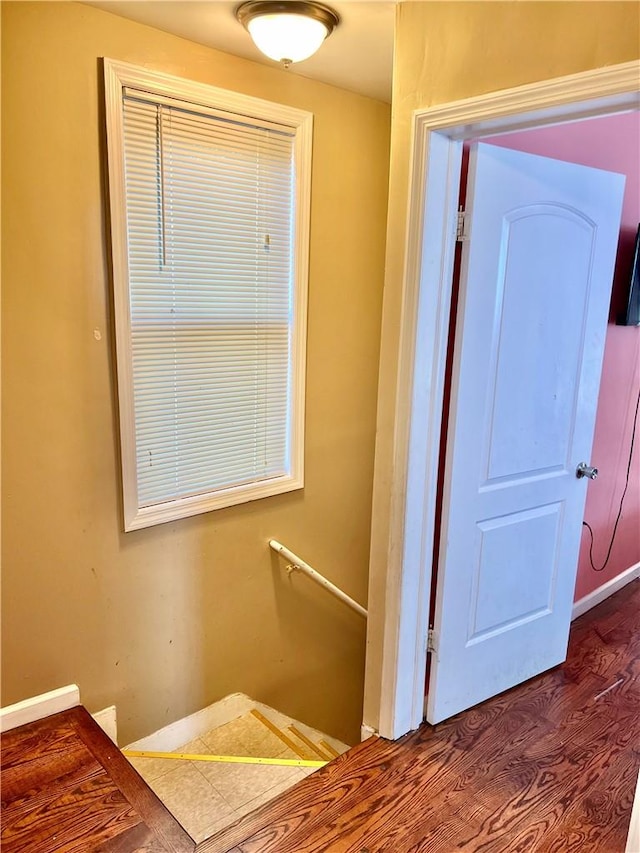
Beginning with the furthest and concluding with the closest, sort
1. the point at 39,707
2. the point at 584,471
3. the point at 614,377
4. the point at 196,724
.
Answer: the point at 614,377
the point at 196,724
the point at 584,471
the point at 39,707

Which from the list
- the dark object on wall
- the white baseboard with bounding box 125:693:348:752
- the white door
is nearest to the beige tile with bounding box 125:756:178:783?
the white baseboard with bounding box 125:693:348:752

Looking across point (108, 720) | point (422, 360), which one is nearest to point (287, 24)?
point (422, 360)

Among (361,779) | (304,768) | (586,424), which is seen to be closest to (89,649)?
(304,768)

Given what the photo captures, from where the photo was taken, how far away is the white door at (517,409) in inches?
78.5

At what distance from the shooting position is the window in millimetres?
2045

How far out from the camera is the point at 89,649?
7.23ft

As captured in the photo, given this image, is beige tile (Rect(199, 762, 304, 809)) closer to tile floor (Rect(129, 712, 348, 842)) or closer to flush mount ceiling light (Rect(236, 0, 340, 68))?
tile floor (Rect(129, 712, 348, 842))

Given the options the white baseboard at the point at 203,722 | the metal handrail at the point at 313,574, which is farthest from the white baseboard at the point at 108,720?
the metal handrail at the point at 313,574

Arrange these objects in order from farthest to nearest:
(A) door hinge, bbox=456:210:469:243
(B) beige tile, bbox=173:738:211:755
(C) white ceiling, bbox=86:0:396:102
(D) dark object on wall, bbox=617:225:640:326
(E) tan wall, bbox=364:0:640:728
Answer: (D) dark object on wall, bbox=617:225:640:326
(B) beige tile, bbox=173:738:211:755
(A) door hinge, bbox=456:210:469:243
(C) white ceiling, bbox=86:0:396:102
(E) tan wall, bbox=364:0:640:728

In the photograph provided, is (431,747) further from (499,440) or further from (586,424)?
(586,424)

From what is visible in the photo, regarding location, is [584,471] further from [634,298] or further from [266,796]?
[266,796]

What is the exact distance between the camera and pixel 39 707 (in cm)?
210

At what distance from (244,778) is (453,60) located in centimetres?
248

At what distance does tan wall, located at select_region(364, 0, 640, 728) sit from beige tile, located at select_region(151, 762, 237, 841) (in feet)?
2.17
